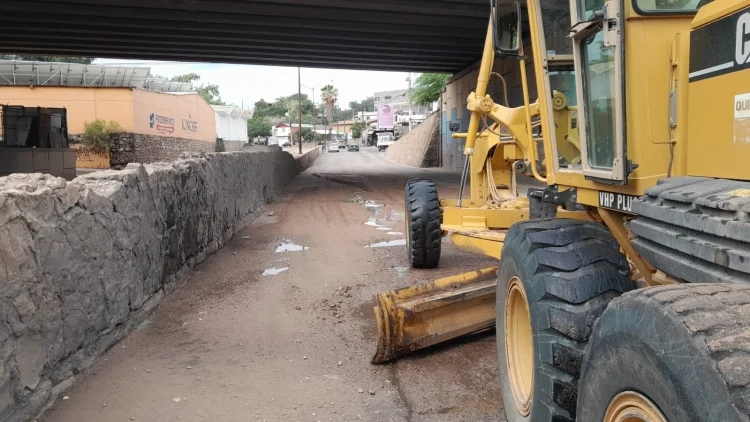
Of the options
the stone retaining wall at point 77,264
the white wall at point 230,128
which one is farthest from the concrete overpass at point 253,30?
the white wall at point 230,128

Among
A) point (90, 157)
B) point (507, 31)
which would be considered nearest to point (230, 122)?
point (90, 157)

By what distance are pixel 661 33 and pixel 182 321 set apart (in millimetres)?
4811

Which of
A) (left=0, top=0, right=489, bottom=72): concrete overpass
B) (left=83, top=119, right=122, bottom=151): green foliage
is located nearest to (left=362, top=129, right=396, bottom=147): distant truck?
(left=83, top=119, right=122, bottom=151): green foliage

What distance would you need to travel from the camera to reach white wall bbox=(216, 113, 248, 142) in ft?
177

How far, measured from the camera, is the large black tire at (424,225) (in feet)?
23.3

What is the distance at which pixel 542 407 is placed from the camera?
2.64 m

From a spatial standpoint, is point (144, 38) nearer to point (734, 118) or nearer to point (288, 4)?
point (288, 4)

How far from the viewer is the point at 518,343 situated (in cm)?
339

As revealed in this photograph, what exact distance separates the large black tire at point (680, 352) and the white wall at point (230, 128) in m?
53.4

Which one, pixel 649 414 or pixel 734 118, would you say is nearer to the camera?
pixel 649 414

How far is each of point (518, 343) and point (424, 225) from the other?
3762 mm

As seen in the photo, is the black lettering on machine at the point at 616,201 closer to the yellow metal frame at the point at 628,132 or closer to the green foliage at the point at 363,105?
the yellow metal frame at the point at 628,132

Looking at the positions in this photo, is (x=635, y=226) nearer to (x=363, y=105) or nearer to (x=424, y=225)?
(x=424, y=225)

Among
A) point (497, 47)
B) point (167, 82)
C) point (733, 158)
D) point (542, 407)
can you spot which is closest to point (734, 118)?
point (733, 158)
